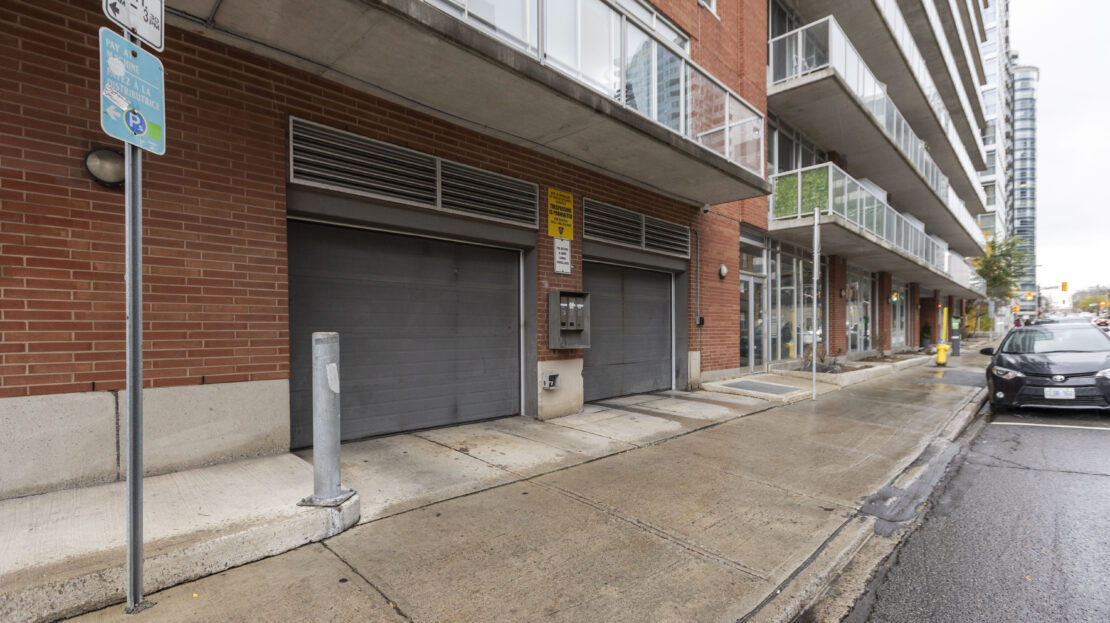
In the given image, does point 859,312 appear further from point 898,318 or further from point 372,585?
point 372,585

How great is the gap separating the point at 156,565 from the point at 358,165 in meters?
3.85

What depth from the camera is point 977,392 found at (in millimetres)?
10445

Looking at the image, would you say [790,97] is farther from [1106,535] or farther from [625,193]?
[1106,535]

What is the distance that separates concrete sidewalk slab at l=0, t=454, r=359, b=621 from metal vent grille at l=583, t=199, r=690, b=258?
215 inches

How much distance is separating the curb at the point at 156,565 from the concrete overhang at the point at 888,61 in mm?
16661

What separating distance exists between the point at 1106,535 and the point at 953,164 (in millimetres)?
28968

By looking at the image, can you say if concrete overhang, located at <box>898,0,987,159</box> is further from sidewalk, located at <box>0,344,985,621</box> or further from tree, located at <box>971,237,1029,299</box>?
sidewalk, located at <box>0,344,985,621</box>

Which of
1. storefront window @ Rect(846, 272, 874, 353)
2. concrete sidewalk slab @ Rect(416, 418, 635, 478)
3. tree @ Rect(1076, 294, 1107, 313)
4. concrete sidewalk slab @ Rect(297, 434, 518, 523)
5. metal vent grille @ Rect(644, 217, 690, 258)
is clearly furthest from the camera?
tree @ Rect(1076, 294, 1107, 313)

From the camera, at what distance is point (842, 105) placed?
1238cm

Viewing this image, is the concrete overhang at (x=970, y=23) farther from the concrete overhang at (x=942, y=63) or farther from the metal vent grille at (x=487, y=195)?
the metal vent grille at (x=487, y=195)

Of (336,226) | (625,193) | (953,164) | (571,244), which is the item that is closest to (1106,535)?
(571,244)

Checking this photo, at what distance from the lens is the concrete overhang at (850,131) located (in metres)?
11.8

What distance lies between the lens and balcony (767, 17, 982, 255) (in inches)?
454

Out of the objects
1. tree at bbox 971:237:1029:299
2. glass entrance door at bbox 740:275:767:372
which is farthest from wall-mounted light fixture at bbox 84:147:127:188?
tree at bbox 971:237:1029:299
